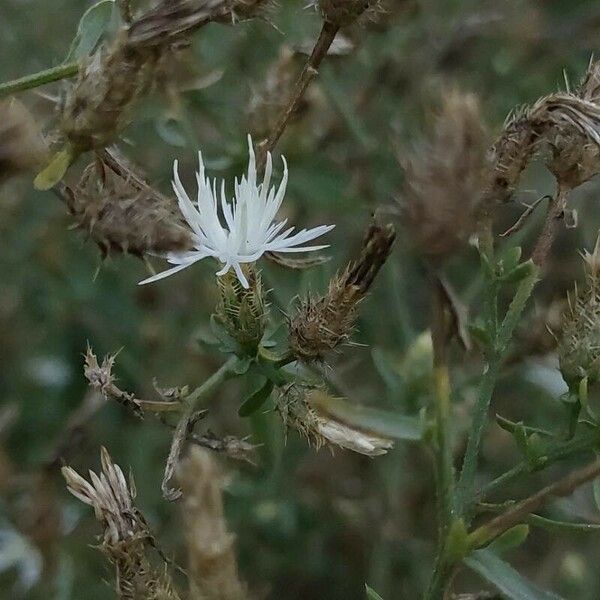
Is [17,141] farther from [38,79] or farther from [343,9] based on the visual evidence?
[343,9]

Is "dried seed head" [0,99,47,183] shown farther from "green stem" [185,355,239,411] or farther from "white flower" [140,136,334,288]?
"green stem" [185,355,239,411]

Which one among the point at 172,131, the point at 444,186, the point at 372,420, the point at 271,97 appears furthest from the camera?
the point at 172,131

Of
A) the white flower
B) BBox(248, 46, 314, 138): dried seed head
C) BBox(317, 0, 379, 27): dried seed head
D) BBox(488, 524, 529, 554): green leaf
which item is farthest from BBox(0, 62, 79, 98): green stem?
BBox(488, 524, 529, 554): green leaf

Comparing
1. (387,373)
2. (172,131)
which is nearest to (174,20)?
(172,131)

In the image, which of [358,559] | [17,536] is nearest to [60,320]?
[17,536]

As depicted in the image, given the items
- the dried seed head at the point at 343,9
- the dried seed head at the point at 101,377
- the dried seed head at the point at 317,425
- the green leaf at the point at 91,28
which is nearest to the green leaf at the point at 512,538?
the dried seed head at the point at 317,425

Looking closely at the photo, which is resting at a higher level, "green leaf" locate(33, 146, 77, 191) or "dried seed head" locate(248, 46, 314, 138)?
"green leaf" locate(33, 146, 77, 191)
